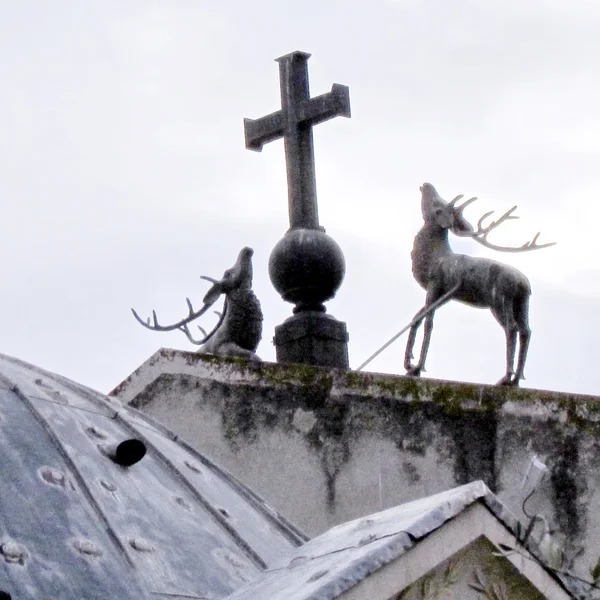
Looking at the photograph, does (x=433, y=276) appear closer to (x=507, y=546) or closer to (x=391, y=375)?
(x=391, y=375)

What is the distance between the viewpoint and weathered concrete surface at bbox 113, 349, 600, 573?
13.2 meters

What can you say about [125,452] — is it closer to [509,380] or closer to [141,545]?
[141,545]

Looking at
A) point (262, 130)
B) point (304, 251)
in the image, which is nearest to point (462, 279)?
point (304, 251)

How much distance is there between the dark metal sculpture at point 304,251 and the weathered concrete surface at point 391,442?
70 cm

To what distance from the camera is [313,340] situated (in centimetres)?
1425

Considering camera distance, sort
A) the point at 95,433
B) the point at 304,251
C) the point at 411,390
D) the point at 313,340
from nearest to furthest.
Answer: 1. the point at 95,433
2. the point at 411,390
3. the point at 313,340
4. the point at 304,251

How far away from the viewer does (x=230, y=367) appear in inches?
539

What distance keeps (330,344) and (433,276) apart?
74 centimetres

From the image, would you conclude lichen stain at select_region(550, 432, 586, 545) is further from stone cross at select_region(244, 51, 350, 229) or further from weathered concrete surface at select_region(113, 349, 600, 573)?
stone cross at select_region(244, 51, 350, 229)

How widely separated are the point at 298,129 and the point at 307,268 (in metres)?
0.83

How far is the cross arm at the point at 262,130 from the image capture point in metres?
14.5

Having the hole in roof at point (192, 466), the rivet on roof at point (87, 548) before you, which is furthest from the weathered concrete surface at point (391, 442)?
the rivet on roof at point (87, 548)

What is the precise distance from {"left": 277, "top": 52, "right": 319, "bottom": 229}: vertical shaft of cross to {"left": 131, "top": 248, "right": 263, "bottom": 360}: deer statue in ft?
1.34

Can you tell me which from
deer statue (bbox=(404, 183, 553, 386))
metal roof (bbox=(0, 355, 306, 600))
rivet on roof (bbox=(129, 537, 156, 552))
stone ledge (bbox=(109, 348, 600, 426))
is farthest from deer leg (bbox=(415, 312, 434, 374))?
rivet on roof (bbox=(129, 537, 156, 552))
